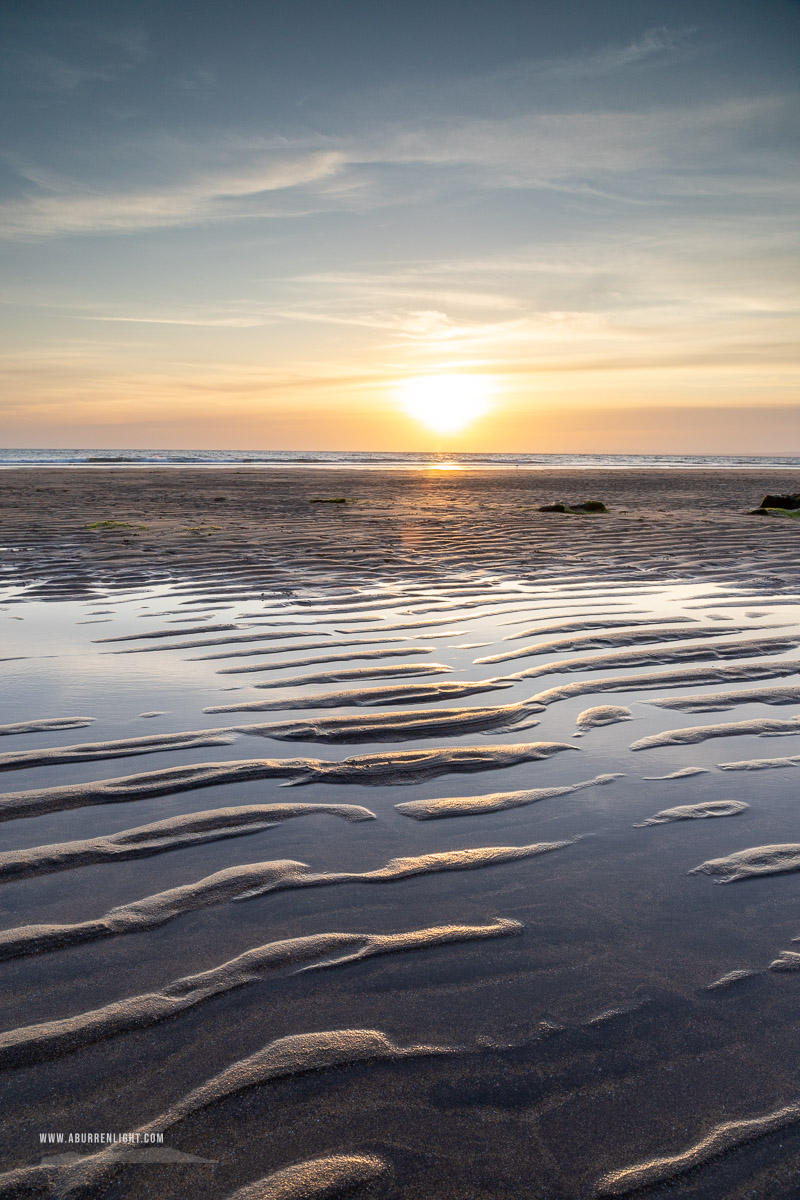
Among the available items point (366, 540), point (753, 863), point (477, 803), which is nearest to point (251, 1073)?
point (477, 803)

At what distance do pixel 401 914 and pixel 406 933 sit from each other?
9cm

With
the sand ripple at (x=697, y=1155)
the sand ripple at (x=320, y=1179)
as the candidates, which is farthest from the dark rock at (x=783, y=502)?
the sand ripple at (x=320, y=1179)

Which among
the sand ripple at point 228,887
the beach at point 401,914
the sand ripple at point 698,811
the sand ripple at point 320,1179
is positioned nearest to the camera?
the sand ripple at point 320,1179

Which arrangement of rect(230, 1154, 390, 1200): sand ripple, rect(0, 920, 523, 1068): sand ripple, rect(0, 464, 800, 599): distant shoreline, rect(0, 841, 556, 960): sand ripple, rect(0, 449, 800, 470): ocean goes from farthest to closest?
1. rect(0, 449, 800, 470): ocean
2. rect(0, 464, 800, 599): distant shoreline
3. rect(0, 841, 556, 960): sand ripple
4. rect(0, 920, 523, 1068): sand ripple
5. rect(230, 1154, 390, 1200): sand ripple

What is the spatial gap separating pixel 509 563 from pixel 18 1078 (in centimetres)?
769

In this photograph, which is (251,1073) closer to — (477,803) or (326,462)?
(477,803)

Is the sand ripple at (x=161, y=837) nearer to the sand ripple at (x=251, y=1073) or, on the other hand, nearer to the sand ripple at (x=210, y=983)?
the sand ripple at (x=210, y=983)

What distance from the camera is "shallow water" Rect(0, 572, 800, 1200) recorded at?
4.76 ft

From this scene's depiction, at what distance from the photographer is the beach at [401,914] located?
1446 mm

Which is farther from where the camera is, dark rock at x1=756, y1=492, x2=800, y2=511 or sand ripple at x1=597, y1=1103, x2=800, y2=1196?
dark rock at x1=756, y1=492, x2=800, y2=511

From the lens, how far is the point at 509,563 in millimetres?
8820

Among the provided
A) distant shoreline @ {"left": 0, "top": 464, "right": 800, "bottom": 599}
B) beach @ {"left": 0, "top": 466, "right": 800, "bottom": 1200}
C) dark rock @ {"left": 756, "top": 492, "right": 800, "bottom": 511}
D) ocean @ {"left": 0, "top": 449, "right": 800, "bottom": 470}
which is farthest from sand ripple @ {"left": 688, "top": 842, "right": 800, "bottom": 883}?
ocean @ {"left": 0, "top": 449, "right": 800, "bottom": 470}

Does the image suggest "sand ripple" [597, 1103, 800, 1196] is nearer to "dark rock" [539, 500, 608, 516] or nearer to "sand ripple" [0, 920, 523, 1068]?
"sand ripple" [0, 920, 523, 1068]

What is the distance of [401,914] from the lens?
2.13m
